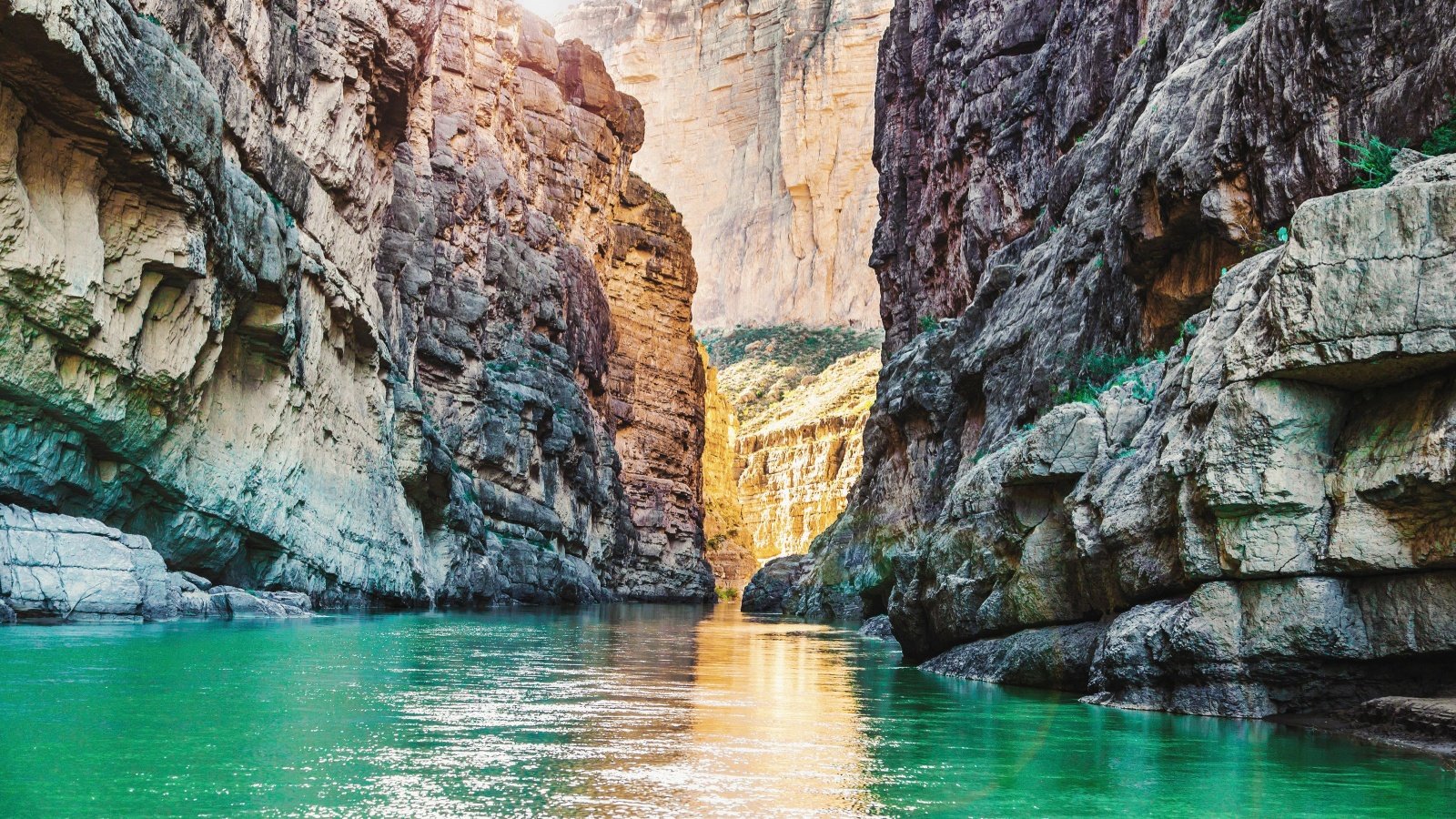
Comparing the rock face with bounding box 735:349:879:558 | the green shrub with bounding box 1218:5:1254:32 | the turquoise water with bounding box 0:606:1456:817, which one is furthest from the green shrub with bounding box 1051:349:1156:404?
the rock face with bounding box 735:349:879:558

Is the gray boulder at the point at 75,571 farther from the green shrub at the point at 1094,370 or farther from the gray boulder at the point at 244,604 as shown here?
the green shrub at the point at 1094,370

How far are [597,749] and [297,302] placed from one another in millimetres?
21330

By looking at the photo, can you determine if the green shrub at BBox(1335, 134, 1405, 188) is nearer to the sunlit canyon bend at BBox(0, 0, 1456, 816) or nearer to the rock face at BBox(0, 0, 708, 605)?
the sunlit canyon bend at BBox(0, 0, 1456, 816)

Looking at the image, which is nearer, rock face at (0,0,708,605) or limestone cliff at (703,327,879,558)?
rock face at (0,0,708,605)

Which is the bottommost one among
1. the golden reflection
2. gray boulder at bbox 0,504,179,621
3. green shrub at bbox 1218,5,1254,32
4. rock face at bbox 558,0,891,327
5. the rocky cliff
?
the golden reflection

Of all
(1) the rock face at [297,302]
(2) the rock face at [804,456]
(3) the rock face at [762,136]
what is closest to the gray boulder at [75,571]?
(1) the rock face at [297,302]

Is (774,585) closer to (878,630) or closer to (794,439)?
(878,630)

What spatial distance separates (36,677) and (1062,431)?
10092 millimetres

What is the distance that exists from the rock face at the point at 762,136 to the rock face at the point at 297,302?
79594 millimetres

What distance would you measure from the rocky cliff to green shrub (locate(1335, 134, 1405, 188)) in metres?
0.07

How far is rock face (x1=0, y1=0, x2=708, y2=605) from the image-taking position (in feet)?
55.7

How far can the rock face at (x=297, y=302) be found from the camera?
17.0m

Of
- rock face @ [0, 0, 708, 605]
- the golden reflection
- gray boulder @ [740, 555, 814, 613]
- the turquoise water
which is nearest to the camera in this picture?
the turquoise water

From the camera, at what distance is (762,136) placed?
15450 cm
